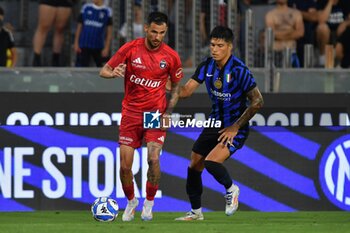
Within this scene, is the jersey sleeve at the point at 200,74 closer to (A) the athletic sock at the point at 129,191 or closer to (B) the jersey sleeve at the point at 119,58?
(B) the jersey sleeve at the point at 119,58

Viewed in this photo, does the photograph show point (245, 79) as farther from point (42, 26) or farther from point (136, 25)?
point (42, 26)

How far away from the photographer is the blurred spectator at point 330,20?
691 inches

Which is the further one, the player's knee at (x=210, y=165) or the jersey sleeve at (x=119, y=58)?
the jersey sleeve at (x=119, y=58)

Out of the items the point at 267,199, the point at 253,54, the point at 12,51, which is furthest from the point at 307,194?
the point at 12,51

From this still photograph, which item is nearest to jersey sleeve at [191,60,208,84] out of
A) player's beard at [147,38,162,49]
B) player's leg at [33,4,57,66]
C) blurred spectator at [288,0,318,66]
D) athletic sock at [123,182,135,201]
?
player's beard at [147,38,162,49]

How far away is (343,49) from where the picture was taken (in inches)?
687

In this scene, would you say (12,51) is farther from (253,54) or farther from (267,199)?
(267,199)

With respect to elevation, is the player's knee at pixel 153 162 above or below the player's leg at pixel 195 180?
above

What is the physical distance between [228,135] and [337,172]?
334 cm

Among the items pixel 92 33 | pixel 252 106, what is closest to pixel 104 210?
pixel 252 106

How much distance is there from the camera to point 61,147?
14.8 m

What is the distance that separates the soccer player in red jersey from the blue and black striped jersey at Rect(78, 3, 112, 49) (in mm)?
4672

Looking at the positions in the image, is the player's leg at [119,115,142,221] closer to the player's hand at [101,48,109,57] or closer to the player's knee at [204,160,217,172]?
the player's knee at [204,160,217,172]

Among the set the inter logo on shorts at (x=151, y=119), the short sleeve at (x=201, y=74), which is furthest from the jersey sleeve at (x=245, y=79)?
the inter logo on shorts at (x=151, y=119)
